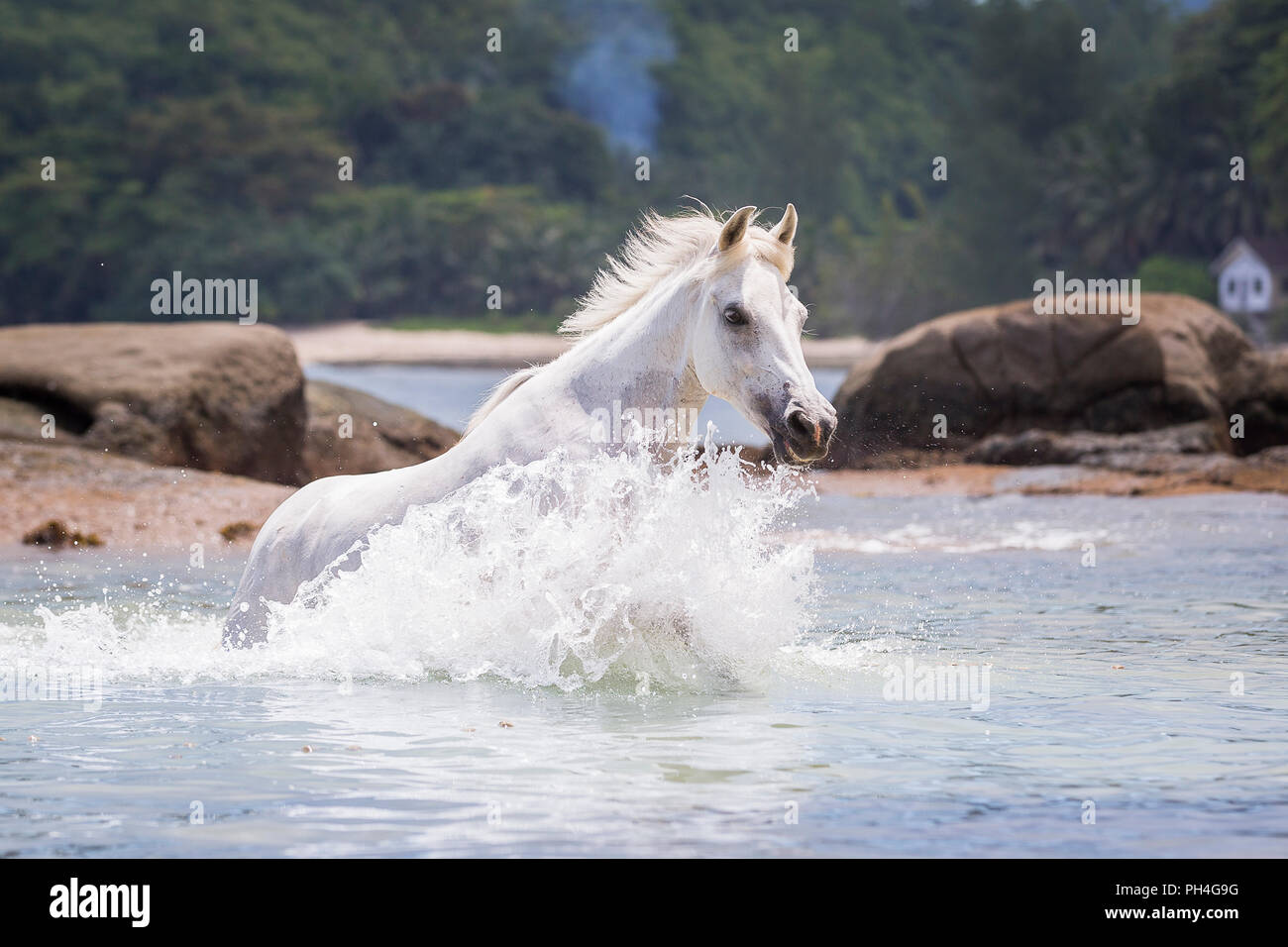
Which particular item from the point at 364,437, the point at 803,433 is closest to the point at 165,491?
the point at 364,437

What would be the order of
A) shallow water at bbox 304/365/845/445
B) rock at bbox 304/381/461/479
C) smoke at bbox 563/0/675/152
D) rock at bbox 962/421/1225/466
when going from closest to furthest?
rock at bbox 304/381/461/479
rock at bbox 962/421/1225/466
shallow water at bbox 304/365/845/445
smoke at bbox 563/0/675/152

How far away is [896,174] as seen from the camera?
102 m

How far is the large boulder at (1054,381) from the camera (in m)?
21.7

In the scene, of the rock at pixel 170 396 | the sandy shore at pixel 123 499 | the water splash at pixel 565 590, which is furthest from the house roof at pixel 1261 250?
the water splash at pixel 565 590

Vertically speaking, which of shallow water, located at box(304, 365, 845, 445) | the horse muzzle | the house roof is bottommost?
the horse muzzle

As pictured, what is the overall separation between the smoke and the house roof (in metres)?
42.9

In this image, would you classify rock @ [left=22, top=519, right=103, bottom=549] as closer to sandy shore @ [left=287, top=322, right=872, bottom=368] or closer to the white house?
sandy shore @ [left=287, top=322, right=872, bottom=368]

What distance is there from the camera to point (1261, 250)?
6366cm

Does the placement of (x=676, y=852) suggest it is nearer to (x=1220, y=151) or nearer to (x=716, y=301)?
(x=716, y=301)

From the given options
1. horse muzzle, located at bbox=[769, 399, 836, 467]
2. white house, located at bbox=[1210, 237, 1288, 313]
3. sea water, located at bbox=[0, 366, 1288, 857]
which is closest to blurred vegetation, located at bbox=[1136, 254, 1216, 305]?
white house, located at bbox=[1210, 237, 1288, 313]

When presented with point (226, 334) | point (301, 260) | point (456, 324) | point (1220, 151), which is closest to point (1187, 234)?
point (1220, 151)

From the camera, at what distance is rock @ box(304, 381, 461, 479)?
18969 millimetres

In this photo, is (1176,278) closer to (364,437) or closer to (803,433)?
(364,437)

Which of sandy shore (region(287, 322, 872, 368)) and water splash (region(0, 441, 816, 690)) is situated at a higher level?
sandy shore (region(287, 322, 872, 368))
